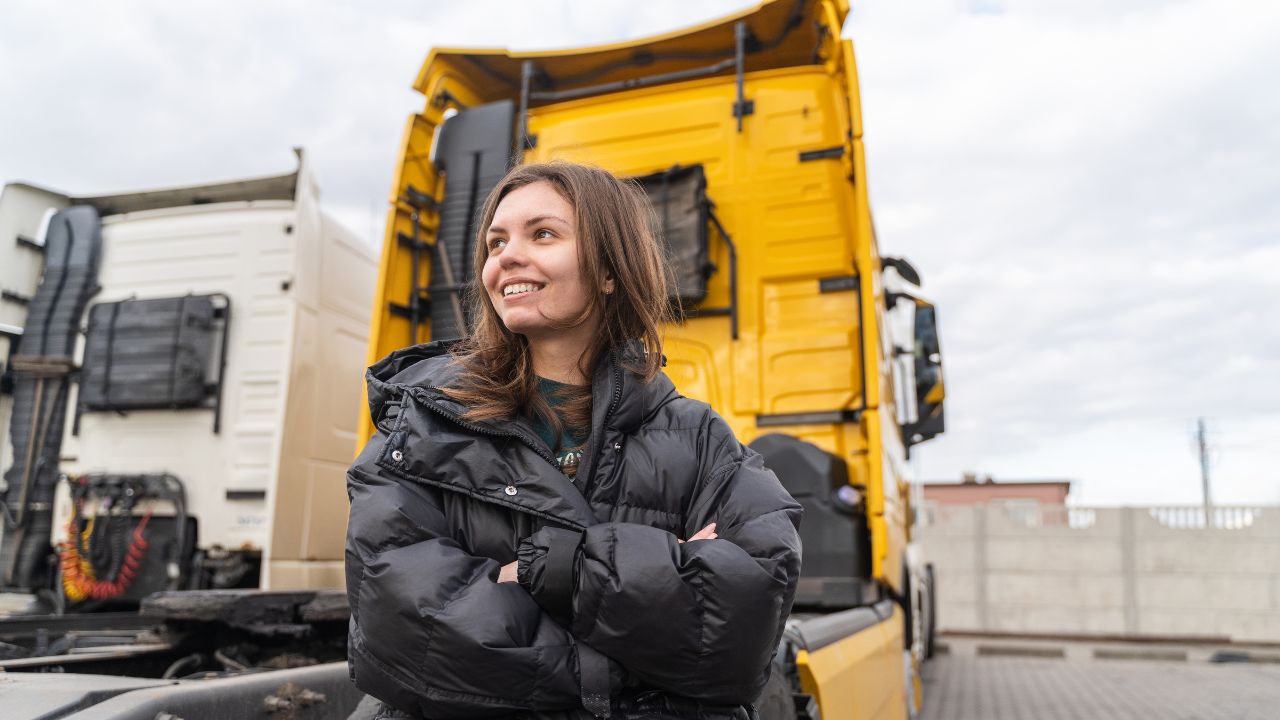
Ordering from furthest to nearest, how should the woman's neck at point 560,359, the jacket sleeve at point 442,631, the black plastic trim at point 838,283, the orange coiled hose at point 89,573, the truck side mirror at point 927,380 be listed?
1. the truck side mirror at point 927,380
2. the orange coiled hose at point 89,573
3. the black plastic trim at point 838,283
4. the woman's neck at point 560,359
5. the jacket sleeve at point 442,631

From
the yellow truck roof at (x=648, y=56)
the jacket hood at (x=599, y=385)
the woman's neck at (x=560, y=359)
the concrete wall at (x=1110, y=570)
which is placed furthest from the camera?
the concrete wall at (x=1110, y=570)

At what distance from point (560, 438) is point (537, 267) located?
26 cm

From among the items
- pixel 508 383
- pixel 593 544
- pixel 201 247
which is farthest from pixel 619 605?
pixel 201 247

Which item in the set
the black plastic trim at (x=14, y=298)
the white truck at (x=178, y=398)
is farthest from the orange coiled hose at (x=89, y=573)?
the black plastic trim at (x=14, y=298)

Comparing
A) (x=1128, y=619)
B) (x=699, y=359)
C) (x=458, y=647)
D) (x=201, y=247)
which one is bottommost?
(x=1128, y=619)

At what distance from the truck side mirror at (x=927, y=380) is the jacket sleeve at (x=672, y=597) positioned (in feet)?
15.5

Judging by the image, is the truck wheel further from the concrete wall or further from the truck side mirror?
the concrete wall

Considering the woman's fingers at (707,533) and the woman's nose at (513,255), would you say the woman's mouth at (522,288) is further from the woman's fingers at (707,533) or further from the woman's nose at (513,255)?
the woman's fingers at (707,533)

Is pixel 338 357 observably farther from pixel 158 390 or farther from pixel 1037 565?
pixel 1037 565

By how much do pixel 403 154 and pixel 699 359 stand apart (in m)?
1.63

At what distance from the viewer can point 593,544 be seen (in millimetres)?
1171

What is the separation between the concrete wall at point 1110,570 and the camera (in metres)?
12.9

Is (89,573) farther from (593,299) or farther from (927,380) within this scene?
(927,380)

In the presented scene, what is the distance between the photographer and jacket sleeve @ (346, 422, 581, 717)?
112 cm
